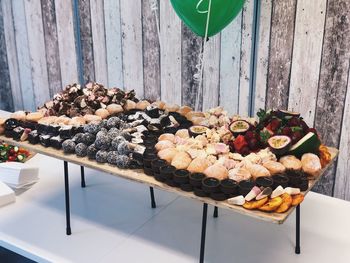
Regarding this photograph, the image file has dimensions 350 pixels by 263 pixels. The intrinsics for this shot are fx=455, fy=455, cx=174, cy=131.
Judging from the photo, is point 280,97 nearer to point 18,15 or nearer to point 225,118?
point 225,118

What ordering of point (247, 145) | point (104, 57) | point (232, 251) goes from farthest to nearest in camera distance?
point (104, 57) → point (232, 251) → point (247, 145)

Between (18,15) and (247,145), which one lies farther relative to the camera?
(18,15)

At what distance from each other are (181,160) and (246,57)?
1326 millimetres

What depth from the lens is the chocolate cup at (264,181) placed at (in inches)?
59.0

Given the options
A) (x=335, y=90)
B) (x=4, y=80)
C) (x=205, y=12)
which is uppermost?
(x=205, y=12)

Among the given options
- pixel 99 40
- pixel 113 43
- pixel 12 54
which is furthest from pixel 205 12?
pixel 12 54

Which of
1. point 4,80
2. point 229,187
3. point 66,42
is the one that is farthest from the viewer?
point 4,80

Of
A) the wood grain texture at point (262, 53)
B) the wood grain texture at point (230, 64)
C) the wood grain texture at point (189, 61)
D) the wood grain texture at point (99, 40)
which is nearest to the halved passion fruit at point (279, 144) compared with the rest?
the wood grain texture at point (262, 53)

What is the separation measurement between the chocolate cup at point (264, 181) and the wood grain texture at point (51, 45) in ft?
8.54

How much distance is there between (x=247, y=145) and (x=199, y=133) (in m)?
0.22

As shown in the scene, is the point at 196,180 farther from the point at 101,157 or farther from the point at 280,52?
the point at 280,52

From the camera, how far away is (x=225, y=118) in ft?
6.46

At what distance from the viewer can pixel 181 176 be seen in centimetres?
156

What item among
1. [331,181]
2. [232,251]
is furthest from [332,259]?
[331,181]
